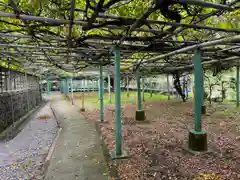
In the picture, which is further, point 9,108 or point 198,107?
point 9,108

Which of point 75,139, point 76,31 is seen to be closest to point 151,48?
point 76,31

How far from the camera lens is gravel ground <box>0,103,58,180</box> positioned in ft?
9.75

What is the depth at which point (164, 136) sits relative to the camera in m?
4.07

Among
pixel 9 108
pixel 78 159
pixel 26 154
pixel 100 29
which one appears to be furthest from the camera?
pixel 9 108

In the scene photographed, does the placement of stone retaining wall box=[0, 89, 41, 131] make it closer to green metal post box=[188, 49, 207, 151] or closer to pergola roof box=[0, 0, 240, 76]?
pergola roof box=[0, 0, 240, 76]

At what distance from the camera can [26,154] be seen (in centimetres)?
382

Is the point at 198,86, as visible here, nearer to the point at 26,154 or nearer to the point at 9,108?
the point at 26,154

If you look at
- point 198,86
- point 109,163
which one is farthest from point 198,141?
point 109,163

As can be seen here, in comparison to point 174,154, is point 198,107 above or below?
above

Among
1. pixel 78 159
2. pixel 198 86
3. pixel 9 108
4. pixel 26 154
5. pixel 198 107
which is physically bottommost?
pixel 26 154

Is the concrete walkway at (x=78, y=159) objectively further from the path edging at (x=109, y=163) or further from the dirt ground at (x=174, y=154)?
the dirt ground at (x=174, y=154)

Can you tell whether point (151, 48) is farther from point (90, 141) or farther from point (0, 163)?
point (0, 163)

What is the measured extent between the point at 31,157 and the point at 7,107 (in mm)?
3197

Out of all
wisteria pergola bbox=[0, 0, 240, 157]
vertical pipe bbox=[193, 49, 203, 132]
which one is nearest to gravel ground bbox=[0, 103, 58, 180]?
wisteria pergola bbox=[0, 0, 240, 157]
